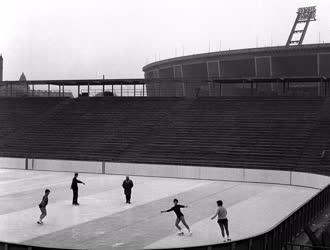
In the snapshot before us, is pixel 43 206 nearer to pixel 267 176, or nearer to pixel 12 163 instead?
pixel 267 176

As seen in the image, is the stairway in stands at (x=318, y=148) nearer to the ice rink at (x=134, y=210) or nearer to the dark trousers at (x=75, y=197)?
the ice rink at (x=134, y=210)

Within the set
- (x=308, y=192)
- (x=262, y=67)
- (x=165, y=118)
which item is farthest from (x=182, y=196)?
(x=262, y=67)

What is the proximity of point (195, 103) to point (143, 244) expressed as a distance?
40.4 metres

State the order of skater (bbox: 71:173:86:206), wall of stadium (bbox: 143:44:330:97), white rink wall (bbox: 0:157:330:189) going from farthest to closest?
wall of stadium (bbox: 143:44:330:97) < white rink wall (bbox: 0:157:330:189) < skater (bbox: 71:173:86:206)

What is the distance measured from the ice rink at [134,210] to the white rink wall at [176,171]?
3.19 feet

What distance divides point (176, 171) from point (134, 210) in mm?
15158

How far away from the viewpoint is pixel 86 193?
93.7ft

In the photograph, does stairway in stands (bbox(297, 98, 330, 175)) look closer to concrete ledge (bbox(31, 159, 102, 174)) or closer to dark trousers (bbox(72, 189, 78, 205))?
concrete ledge (bbox(31, 159, 102, 174))

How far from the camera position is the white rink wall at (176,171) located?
33.9 meters

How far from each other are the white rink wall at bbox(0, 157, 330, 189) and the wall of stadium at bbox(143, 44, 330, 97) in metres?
20.0

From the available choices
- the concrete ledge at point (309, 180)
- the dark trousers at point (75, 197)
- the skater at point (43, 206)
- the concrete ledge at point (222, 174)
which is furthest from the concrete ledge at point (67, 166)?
the skater at point (43, 206)

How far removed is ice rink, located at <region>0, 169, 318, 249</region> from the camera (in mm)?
17219

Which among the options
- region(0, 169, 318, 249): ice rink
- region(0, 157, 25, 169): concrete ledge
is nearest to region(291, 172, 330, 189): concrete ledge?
region(0, 169, 318, 249): ice rink

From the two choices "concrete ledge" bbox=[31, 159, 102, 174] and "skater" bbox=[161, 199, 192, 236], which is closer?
"skater" bbox=[161, 199, 192, 236]
